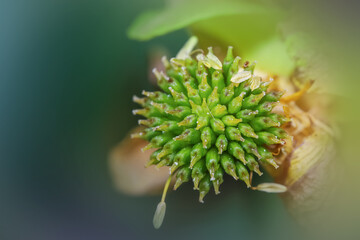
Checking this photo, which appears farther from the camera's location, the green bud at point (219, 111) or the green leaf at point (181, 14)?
the green leaf at point (181, 14)

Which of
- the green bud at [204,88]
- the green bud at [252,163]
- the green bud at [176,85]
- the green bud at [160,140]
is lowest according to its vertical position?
the green bud at [252,163]

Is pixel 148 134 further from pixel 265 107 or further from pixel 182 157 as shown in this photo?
pixel 265 107

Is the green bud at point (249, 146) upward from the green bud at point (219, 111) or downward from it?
downward

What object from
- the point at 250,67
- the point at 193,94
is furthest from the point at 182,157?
the point at 250,67

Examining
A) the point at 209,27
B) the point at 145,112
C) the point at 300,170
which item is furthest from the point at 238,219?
the point at 209,27

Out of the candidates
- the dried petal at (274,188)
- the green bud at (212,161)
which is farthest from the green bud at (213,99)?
the dried petal at (274,188)

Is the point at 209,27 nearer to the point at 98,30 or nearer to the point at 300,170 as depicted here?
the point at 98,30

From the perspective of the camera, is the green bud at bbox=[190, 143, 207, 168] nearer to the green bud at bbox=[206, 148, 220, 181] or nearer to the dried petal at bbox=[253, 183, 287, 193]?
the green bud at bbox=[206, 148, 220, 181]

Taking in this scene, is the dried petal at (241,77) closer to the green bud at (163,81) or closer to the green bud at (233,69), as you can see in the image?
the green bud at (233,69)

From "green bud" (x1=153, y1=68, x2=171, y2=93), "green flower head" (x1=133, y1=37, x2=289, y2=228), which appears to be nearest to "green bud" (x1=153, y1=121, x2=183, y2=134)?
"green flower head" (x1=133, y1=37, x2=289, y2=228)
